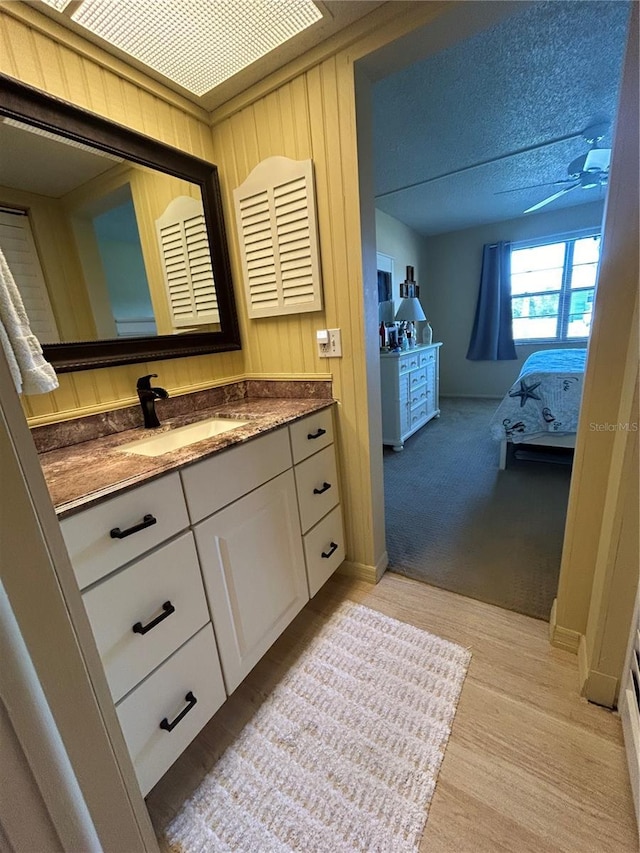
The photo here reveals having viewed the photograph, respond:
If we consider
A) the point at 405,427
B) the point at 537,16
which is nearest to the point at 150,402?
the point at 537,16

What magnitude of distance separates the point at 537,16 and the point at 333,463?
7.11ft

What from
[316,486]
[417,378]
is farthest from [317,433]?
[417,378]

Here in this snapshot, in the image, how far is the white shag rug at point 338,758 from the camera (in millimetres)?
850

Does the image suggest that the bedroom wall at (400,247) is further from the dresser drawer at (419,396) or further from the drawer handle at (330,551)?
the drawer handle at (330,551)

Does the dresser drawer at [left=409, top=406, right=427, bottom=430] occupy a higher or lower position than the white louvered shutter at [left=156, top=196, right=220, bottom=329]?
lower

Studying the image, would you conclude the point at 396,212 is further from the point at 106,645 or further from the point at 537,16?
the point at 106,645

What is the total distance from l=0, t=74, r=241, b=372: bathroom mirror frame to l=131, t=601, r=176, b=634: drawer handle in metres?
0.86

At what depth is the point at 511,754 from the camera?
3.21 feet

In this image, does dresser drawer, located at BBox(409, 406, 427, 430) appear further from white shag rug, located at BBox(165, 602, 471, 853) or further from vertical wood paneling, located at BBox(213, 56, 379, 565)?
white shag rug, located at BBox(165, 602, 471, 853)

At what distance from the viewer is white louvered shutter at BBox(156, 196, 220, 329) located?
146 cm

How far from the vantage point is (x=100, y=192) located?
A: 48.7 inches

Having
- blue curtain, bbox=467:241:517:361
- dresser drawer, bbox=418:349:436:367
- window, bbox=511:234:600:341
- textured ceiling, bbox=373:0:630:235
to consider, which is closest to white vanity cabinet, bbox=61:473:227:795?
textured ceiling, bbox=373:0:630:235

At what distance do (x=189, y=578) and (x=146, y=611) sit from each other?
124 mm

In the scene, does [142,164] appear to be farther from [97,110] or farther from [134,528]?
[134,528]
